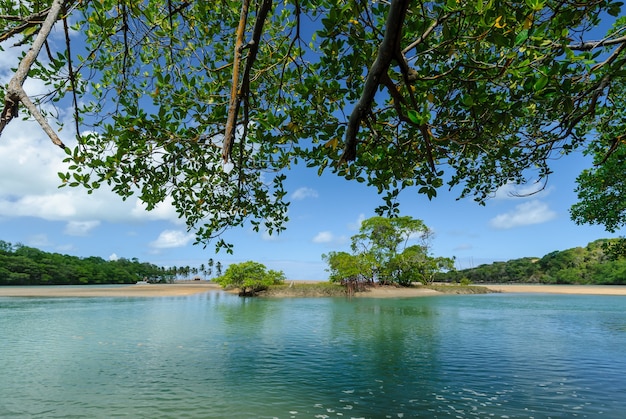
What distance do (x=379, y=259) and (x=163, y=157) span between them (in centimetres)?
5310

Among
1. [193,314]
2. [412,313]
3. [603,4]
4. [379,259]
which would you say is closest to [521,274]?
[379,259]

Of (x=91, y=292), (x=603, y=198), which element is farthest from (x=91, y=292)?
(x=603, y=198)

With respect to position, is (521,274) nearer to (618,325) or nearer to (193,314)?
(618,325)

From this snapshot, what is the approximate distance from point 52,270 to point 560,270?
126902 millimetres

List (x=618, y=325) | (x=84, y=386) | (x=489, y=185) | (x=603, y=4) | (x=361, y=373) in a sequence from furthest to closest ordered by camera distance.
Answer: (x=618, y=325) → (x=361, y=373) → (x=84, y=386) → (x=489, y=185) → (x=603, y=4)

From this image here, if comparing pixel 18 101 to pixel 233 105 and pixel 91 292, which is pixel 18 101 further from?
pixel 91 292

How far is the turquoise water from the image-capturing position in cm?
967

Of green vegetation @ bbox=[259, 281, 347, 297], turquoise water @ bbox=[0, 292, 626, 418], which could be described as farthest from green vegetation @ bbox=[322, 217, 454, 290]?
turquoise water @ bbox=[0, 292, 626, 418]

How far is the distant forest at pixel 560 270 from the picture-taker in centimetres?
8462

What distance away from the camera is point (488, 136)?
6074mm

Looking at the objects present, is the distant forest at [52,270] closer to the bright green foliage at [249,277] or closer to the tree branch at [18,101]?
the bright green foliage at [249,277]

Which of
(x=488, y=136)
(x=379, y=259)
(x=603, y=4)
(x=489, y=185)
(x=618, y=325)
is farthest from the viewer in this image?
(x=379, y=259)

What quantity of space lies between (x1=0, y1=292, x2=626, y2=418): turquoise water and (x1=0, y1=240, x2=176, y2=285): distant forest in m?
73.3

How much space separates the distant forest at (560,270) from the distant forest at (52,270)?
289ft
